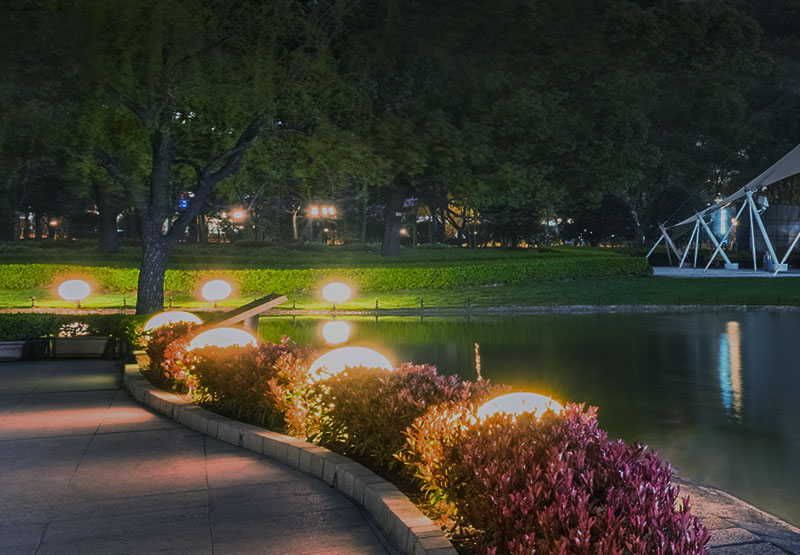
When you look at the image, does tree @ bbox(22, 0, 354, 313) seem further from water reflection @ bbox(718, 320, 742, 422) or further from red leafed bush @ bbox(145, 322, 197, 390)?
water reflection @ bbox(718, 320, 742, 422)

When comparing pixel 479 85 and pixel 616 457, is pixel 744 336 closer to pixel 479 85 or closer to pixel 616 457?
pixel 479 85

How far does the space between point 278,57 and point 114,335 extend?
7.90 m

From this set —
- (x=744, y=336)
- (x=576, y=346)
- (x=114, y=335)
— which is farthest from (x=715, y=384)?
(x=114, y=335)

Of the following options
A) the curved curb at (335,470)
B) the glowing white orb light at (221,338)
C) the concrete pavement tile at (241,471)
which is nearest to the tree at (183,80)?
the glowing white orb light at (221,338)

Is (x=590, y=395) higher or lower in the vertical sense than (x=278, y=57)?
lower

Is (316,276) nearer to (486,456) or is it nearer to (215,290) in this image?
(215,290)

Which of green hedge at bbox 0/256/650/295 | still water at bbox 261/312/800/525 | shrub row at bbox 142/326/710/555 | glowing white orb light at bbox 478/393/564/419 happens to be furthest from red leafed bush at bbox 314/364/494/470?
green hedge at bbox 0/256/650/295

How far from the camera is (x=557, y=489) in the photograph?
14.7ft

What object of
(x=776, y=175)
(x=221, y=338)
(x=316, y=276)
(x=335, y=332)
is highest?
(x=776, y=175)

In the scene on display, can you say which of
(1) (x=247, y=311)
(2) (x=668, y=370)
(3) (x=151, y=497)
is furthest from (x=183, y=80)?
(3) (x=151, y=497)

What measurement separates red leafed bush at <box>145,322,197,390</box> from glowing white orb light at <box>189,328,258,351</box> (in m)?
0.18

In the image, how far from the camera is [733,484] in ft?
28.9

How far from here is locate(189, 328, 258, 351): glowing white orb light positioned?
1222 cm

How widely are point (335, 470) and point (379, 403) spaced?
0.67m
